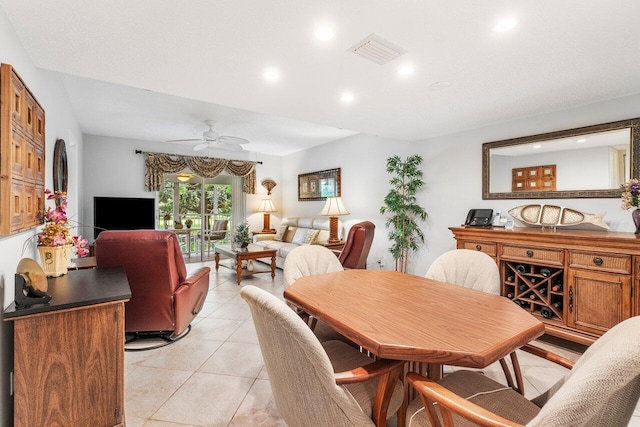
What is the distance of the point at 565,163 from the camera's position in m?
3.16

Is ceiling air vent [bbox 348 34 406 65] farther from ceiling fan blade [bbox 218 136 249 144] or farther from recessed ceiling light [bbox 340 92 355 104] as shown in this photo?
ceiling fan blade [bbox 218 136 249 144]

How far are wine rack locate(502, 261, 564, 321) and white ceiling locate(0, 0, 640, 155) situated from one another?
5.29ft

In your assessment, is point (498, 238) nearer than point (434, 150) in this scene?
Yes

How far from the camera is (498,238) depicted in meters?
3.12

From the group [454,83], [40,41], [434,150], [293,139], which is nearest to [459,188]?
[434,150]

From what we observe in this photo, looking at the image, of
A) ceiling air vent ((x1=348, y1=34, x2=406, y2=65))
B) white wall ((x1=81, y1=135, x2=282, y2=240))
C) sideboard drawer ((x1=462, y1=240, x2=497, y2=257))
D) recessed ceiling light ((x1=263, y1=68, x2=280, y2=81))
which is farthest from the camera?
white wall ((x1=81, y1=135, x2=282, y2=240))

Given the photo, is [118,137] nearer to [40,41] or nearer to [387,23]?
[40,41]

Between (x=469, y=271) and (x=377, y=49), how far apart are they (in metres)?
1.59

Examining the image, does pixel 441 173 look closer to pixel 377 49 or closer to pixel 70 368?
pixel 377 49

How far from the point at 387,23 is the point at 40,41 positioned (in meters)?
2.11

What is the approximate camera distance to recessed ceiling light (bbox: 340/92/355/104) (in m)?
2.77

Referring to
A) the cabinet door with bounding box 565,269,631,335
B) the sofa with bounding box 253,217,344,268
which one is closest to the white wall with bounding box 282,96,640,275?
the sofa with bounding box 253,217,344,268

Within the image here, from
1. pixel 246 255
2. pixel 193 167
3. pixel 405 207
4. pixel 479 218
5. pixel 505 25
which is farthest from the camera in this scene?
pixel 193 167

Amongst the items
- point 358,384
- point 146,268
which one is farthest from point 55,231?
point 358,384
